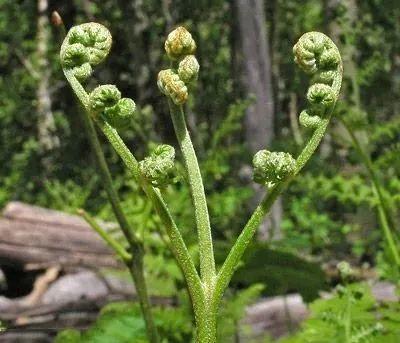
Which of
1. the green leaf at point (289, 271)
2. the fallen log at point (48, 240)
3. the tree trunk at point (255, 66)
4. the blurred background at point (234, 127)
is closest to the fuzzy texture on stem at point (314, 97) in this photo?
the blurred background at point (234, 127)

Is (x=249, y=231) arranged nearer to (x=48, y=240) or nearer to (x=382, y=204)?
(x=382, y=204)

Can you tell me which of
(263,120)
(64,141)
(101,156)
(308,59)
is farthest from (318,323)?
(64,141)

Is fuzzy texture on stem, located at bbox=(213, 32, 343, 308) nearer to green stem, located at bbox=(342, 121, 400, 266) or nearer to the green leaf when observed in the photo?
green stem, located at bbox=(342, 121, 400, 266)

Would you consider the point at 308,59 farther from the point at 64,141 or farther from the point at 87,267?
the point at 64,141

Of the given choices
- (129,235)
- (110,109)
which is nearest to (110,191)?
(129,235)

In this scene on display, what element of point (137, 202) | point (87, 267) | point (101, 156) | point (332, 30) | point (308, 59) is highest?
point (332, 30)

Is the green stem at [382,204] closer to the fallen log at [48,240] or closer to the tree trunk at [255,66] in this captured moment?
the fallen log at [48,240]

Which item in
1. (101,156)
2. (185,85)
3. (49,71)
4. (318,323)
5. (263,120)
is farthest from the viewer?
(49,71)
